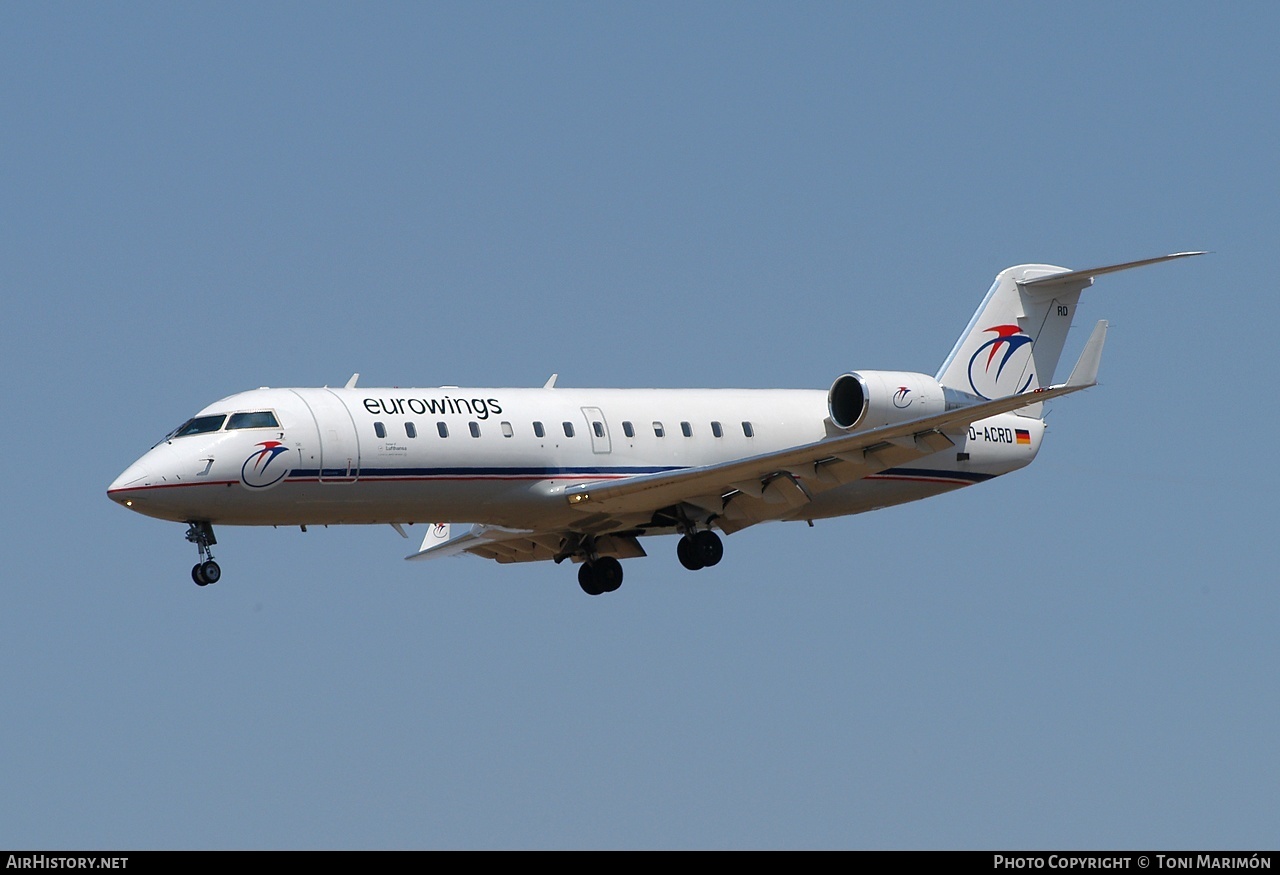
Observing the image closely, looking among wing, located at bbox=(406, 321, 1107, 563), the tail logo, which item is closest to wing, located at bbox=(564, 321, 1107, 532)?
wing, located at bbox=(406, 321, 1107, 563)

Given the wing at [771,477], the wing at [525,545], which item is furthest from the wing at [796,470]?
the wing at [525,545]

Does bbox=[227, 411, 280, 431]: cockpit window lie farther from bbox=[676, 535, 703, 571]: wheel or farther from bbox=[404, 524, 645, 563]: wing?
bbox=[676, 535, 703, 571]: wheel

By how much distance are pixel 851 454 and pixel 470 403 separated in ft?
19.6

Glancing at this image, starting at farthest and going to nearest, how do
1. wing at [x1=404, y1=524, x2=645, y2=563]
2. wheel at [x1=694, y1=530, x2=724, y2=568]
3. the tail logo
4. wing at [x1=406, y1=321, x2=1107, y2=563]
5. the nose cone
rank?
1. the tail logo
2. wing at [x1=404, y1=524, x2=645, y2=563]
3. wheel at [x1=694, y1=530, x2=724, y2=568]
4. wing at [x1=406, y1=321, x2=1107, y2=563]
5. the nose cone

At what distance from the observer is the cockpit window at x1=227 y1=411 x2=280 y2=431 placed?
30703mm

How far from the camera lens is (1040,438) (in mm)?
37469

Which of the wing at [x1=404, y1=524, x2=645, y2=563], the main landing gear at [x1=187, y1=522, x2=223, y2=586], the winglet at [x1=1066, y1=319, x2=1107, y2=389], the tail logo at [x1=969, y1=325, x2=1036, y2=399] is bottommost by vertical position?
the main landing gear at [x1=187, y1=522, x2=223, y2=586]

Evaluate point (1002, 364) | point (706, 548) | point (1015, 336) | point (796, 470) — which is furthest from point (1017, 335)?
point (706, 548)

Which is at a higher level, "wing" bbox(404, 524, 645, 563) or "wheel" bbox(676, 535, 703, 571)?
"wing" bbox(404, 524, 645, 563)

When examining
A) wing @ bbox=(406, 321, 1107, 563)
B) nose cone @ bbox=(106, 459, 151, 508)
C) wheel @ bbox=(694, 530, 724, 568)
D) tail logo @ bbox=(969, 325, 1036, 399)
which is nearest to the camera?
nose cone @ bbox=(106, 459, 151, 508)

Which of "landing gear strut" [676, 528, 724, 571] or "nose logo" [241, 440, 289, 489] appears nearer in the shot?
"nose logo" [241, 440, 289, 489]

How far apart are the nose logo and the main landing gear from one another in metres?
0.97
